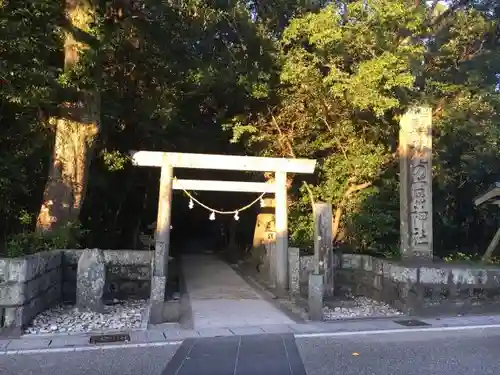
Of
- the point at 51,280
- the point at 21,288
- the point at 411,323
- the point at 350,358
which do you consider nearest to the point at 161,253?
the point at 51,280

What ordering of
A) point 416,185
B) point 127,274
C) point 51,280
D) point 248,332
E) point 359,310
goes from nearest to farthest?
point 248,332 → point 51,280 → point 359,310 → point 416,185 → point 127,274

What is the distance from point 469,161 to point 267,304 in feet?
24.7

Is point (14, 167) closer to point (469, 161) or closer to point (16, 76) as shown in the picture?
point (16, 76)

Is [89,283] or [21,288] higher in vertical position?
[21,288]

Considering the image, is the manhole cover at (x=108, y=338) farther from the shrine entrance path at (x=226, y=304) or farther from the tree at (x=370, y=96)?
the tree at (x=370, y=96)

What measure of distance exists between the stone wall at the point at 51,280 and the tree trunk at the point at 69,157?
1052mm

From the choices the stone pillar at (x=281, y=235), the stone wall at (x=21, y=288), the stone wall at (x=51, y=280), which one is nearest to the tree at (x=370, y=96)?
the stone pillar at (x=281, y=235)

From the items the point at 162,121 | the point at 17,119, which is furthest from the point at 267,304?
the point at 17,119

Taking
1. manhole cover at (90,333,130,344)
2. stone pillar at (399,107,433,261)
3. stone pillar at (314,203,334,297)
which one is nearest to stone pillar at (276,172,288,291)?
stone pillar at (314,203,334,297)

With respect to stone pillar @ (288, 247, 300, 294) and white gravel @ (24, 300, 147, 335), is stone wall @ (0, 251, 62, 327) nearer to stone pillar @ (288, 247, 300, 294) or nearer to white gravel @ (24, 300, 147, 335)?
white gravel @ (24, 300, 147, 335)

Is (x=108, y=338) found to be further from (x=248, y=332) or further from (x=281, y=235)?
(x=281, y=235)

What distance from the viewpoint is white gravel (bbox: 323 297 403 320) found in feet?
29.8

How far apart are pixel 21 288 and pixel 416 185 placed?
7.57 m

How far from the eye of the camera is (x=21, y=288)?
7.23 meters
